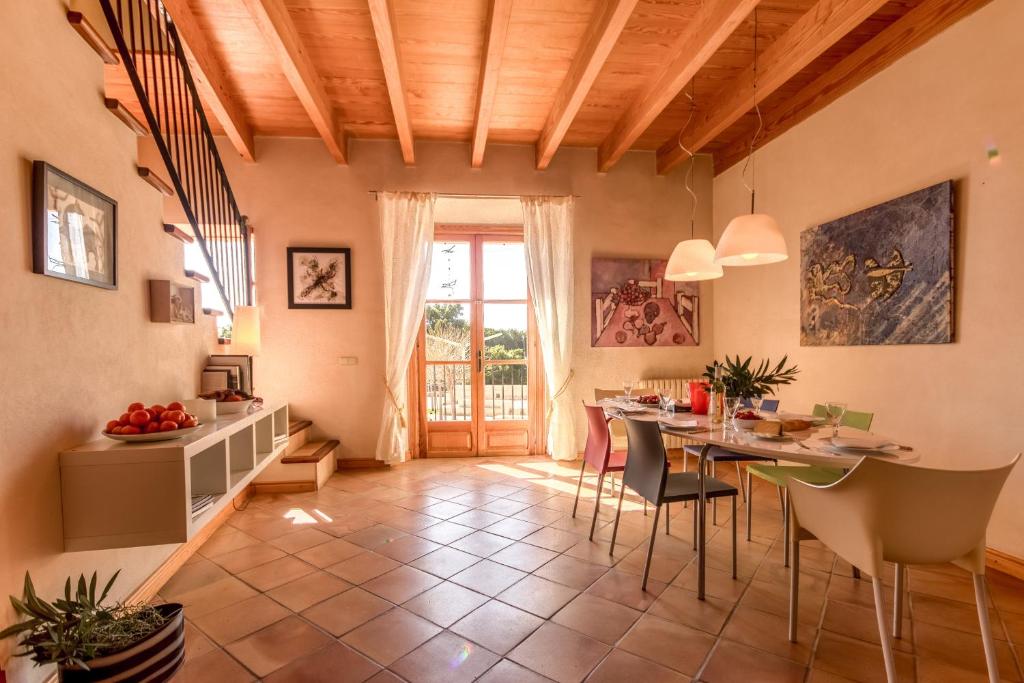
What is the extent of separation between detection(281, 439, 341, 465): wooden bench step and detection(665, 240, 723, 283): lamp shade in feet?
10.4

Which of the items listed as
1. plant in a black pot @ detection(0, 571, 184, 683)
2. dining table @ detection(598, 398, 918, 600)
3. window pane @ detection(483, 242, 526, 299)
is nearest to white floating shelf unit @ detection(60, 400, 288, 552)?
plant in a black pot @ detection(0, 571, 184, 683)

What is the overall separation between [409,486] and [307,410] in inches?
53.9

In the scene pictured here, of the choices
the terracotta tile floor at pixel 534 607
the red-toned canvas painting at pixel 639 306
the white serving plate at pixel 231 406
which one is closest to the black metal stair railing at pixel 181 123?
the white serving plate at pixel 231 406

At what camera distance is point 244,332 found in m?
3.23

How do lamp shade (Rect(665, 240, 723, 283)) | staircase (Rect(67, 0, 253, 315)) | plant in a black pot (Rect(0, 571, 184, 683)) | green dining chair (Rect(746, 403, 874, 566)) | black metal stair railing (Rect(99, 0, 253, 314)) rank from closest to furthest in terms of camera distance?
plant in a black pot (Rect(0, 571, 184, 683)) → staircase (Rect(67, 0, 253, 315)) → black metal stair railing (Rect(99, 0, 253, 314)) → green dining chair (Rect(746, 403, 874, 566)) → lamp shade (Rect(665, 240, 723, 283))

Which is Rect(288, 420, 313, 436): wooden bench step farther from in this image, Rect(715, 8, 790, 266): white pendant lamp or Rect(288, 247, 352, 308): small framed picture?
Rect(715, 8, 790, 266): white pendant lamp

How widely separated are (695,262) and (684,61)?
1.34 m

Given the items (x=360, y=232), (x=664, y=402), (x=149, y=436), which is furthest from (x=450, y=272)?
(x=149, y=436)

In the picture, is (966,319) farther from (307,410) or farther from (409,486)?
(307,410)

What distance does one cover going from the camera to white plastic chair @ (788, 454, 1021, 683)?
1493mm

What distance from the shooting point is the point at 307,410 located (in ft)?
15.2

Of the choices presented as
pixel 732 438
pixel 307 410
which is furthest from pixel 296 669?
pixel 307 410

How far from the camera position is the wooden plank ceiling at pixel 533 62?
9.25 feet

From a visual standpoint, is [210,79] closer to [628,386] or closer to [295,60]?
[295,60]
